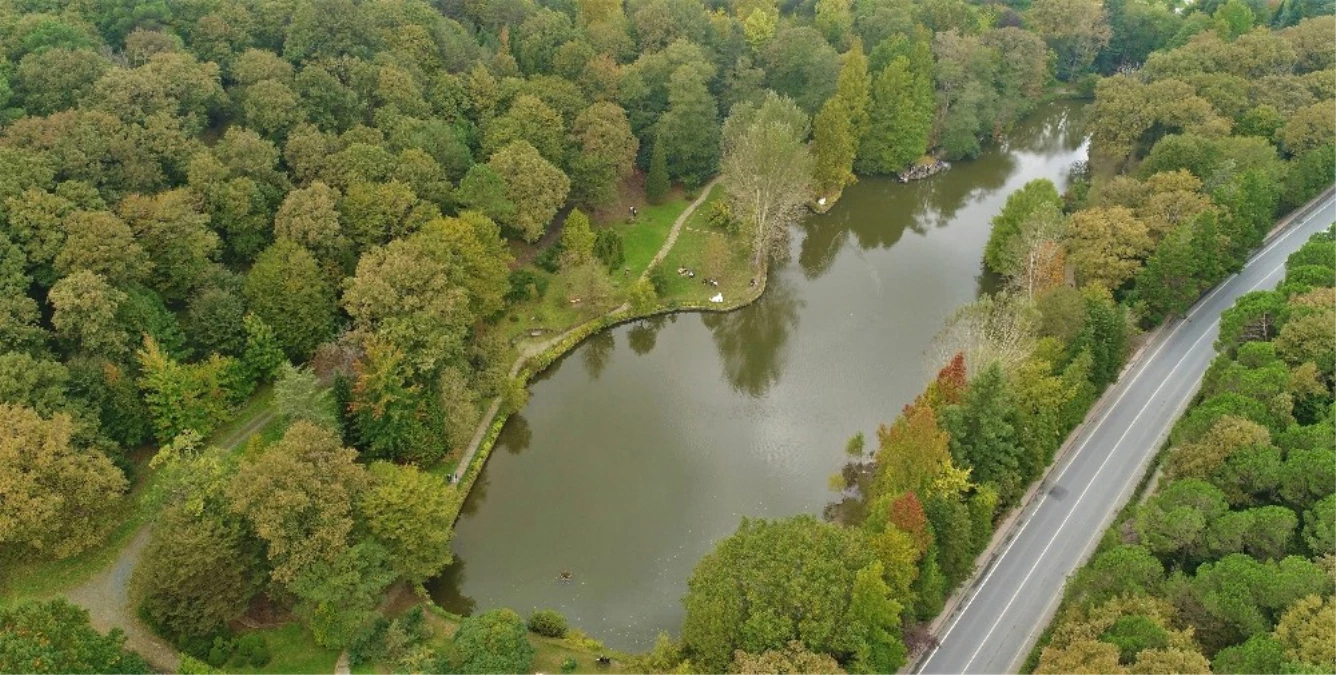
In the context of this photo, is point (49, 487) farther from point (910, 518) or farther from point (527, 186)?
point (910, 518)

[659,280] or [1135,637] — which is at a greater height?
[659,280]

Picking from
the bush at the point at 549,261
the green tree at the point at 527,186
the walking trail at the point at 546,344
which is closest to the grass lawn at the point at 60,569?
the walking trail at the point at 546,344

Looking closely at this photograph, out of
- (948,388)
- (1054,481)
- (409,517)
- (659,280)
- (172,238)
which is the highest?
(172,238)

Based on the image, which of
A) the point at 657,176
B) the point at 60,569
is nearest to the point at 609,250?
the point at 657,176

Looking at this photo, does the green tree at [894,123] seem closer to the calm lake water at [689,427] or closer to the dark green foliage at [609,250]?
the calm lake water at [689,427]

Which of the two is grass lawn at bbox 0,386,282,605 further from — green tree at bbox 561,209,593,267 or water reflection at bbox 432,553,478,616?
green tree at bbox 561,209,593,267

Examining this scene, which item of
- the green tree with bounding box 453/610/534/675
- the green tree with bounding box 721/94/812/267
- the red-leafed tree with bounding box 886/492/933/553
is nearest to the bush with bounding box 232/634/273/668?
the green tree with bounding box 453/610/534/675

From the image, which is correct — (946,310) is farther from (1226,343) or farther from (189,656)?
(189,656)
